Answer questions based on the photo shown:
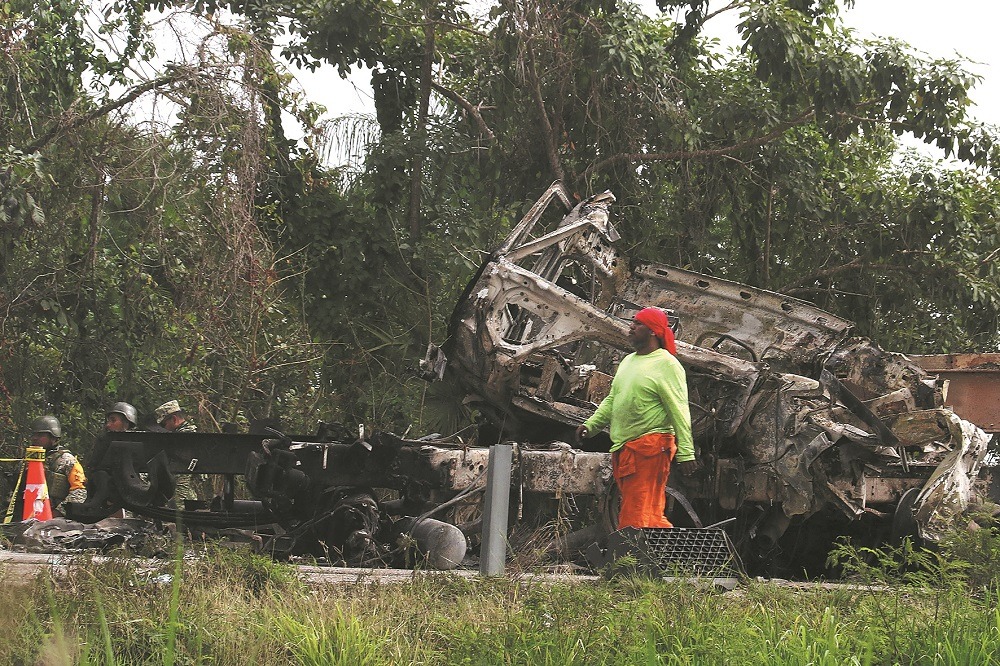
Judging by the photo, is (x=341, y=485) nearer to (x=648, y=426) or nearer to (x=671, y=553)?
(x=648, y=426)

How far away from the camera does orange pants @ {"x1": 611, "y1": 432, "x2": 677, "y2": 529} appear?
6.77 m

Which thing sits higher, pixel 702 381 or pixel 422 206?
pixel 422 206

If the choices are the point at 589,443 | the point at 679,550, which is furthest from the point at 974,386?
the point at 679,550

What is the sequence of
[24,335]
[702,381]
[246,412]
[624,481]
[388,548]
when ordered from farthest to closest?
1. [246,412]
2. [24,335]
3. [702,381]
4. [388,548]
5. [624,481]

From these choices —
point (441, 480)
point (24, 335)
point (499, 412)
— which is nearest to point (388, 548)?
point (441, 480)

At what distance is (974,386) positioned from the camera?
9.59m

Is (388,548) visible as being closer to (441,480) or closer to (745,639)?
(441,480)

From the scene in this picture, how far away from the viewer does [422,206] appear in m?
13.1

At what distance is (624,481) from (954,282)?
7.99 m

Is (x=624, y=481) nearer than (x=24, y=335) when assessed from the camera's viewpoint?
Yes

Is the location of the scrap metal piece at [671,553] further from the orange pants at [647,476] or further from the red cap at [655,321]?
the red cap at [655,321]

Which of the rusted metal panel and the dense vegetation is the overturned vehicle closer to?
the rusted metal panel

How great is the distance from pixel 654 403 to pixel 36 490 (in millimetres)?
4610

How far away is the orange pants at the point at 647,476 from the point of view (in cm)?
677
